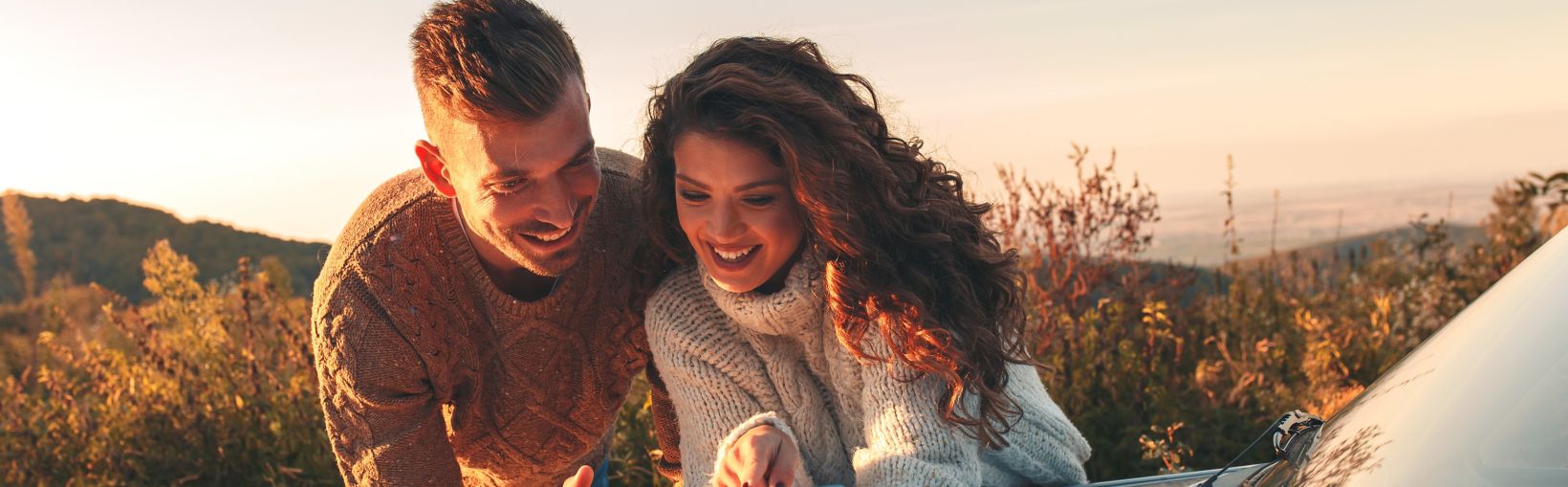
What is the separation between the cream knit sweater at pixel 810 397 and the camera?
2.40 metres

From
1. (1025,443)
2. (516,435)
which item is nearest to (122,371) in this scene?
(516,435)

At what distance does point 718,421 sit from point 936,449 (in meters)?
0.60

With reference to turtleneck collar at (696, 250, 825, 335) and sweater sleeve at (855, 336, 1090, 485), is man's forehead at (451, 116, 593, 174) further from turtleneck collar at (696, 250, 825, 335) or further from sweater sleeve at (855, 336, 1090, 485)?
sweater sleeve at (855, 336, 1090, 485)

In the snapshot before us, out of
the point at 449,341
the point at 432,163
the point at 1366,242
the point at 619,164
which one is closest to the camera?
the point at 432,163

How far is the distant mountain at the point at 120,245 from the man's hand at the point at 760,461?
1393cm

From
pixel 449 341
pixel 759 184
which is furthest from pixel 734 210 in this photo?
pixel 449 341

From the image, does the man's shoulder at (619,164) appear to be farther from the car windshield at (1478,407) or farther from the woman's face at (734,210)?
the car windshield at (1478,407)

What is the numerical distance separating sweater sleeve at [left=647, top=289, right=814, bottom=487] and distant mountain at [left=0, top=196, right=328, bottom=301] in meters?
13.4

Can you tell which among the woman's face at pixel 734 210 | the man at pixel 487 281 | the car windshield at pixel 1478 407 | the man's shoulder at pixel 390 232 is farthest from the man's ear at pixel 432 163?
the car windshield at pixel 1478 407

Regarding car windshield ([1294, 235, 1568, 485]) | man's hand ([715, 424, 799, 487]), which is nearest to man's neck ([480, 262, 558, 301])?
man's hand ([715, 424, 799, 487])

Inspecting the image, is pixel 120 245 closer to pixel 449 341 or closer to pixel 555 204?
pixel 449 341

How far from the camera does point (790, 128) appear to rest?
99.7 inches

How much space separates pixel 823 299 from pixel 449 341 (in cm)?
101

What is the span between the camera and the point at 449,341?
2.99 meters
